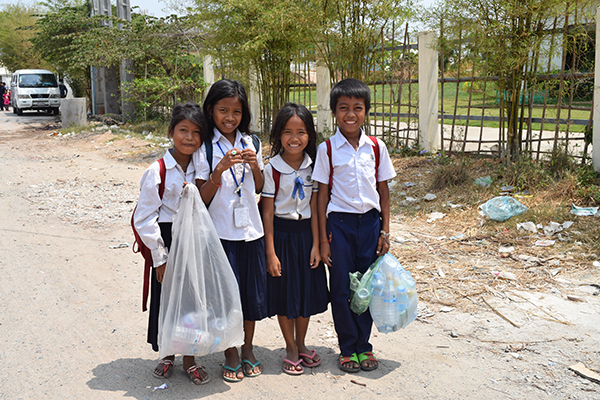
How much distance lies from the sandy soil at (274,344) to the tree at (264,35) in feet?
15.4

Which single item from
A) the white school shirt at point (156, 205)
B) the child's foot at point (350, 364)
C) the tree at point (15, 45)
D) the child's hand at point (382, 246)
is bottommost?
the child's foot at point (350, 364)

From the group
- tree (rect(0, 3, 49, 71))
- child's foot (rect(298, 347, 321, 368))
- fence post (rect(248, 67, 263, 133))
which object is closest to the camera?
child's foot (rect(298, 347, 321, 368))

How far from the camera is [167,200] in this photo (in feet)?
8.68

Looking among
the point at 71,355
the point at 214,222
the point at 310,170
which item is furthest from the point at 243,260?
the point at 71,355

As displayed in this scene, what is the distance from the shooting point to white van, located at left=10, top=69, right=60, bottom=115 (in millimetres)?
22078

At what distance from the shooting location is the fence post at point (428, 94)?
323 inches

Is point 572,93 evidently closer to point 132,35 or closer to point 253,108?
point 253,108

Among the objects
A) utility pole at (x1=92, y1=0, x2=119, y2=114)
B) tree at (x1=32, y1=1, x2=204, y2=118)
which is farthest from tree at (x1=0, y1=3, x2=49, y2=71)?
tree at (x1=32, y1=1, x2=204, y2=118)

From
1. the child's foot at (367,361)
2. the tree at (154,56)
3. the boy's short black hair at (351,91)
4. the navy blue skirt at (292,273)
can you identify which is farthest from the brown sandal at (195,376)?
the tree at (154,56)

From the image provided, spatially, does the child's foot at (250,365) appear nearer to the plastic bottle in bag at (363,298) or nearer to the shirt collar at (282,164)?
the plastic bottle in bag at (363,298)

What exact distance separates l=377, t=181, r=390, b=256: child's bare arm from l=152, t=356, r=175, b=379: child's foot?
1.24m

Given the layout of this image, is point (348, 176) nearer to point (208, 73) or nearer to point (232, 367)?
point (232, 367)

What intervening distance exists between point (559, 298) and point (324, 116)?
7.32 m

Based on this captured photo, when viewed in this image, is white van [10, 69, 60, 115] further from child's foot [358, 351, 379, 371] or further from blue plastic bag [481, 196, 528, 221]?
child's foot [358, 351, 379, 371]
